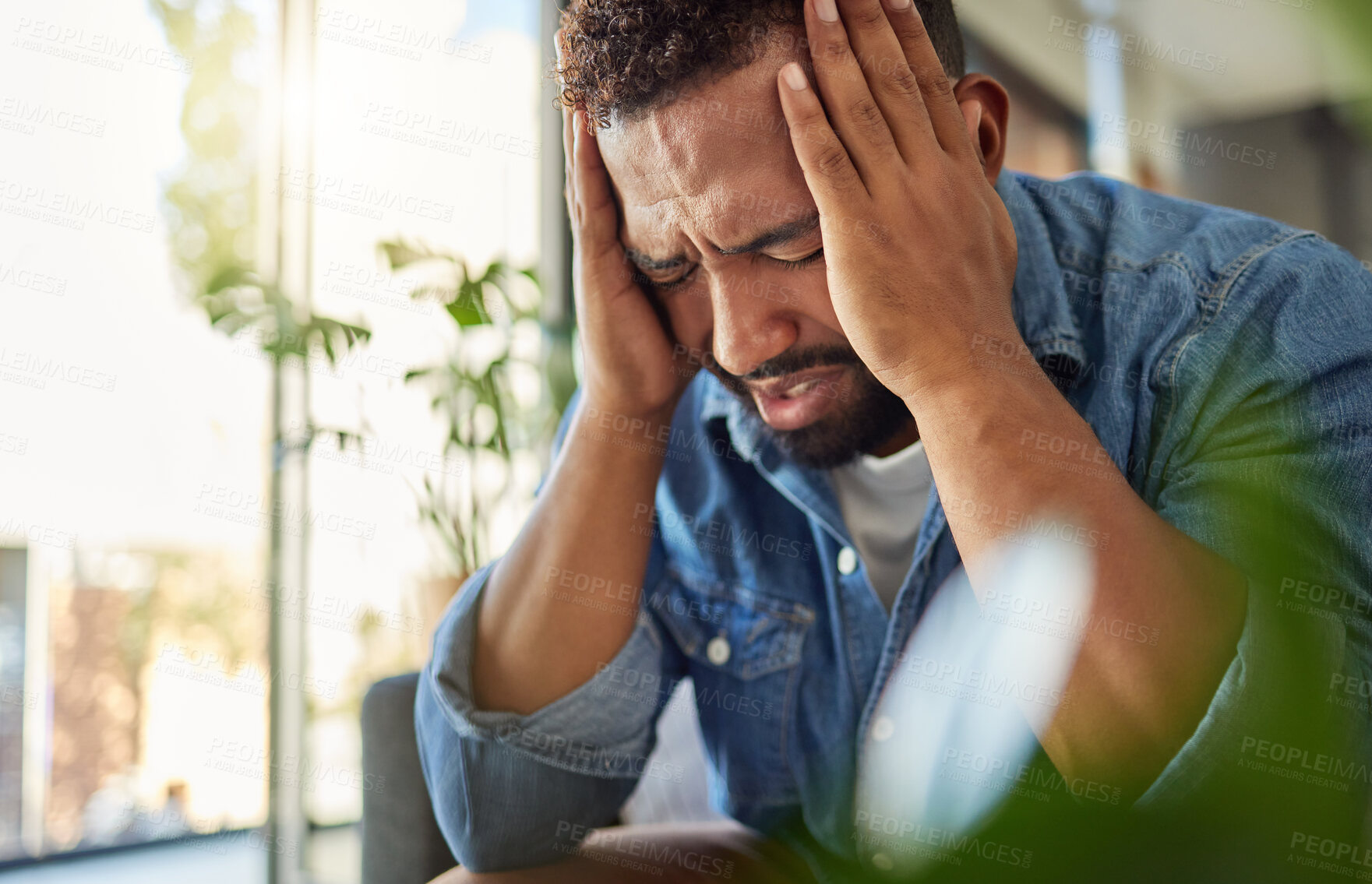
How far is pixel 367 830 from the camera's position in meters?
1.08

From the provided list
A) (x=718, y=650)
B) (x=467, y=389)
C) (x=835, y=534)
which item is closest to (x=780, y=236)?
(x=835, y=534)

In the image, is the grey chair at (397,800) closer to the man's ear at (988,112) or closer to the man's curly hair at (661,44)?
the man's curly hair at (661,44)

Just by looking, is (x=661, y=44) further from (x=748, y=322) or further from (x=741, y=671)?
(x=741, y=671)

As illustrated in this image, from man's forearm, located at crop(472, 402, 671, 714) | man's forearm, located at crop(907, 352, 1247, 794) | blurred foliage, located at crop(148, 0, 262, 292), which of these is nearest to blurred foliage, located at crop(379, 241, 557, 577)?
blurred foliage, located at crop(148, 0, 262, 292)

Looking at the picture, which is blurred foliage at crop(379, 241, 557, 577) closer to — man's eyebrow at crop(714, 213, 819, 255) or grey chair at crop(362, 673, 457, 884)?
grey chair at crop(362, 673, 457, 884)

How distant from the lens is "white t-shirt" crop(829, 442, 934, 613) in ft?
3.55

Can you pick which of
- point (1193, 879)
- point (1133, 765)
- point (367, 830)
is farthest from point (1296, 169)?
point (1193, 879)

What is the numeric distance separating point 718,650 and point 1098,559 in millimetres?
558

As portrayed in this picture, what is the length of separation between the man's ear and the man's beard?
248 millimetres

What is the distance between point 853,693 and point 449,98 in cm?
252

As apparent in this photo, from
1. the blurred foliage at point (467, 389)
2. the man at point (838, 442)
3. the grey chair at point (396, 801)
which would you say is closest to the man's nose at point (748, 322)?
the man at point (838, 442)

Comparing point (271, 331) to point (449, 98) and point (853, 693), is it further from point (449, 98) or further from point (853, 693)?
point (853, 693)

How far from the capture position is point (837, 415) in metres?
0.98

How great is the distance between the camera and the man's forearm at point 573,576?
3.37 feet
